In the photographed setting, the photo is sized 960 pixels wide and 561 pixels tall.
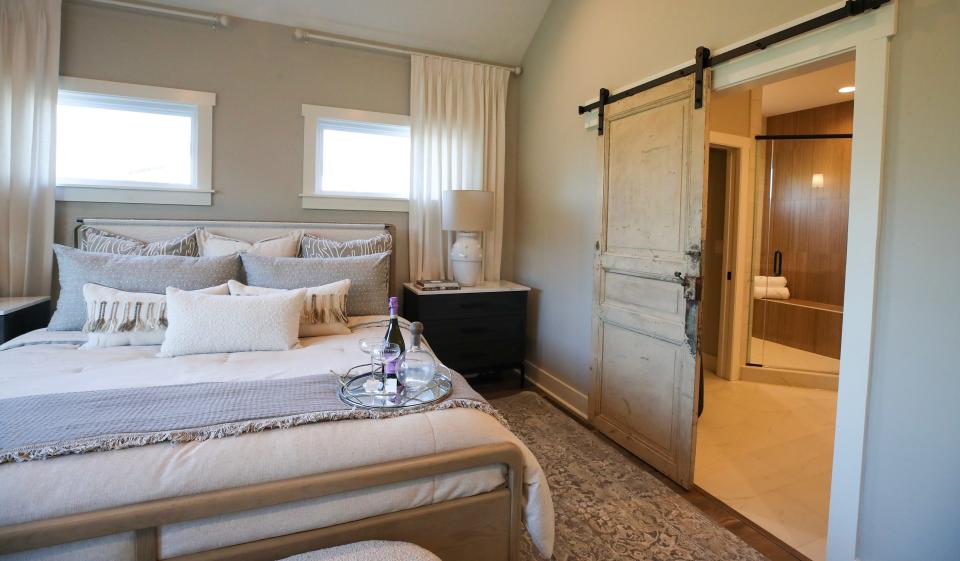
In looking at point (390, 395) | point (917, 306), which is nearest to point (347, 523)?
point (390, 395)

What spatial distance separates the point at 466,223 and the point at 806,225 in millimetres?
3197

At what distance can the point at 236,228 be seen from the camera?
10.0 ft

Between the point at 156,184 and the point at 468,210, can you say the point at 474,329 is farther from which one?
the point at 156,184

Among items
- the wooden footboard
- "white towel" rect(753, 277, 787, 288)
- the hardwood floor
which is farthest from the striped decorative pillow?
"white towel" rect(753, 277, 787, 288)

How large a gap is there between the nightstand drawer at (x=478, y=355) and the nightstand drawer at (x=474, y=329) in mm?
45

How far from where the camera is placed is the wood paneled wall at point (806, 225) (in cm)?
404

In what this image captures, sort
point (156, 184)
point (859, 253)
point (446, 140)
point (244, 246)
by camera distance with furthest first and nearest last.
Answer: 1. point (446, 140)
2. point (156, 184)
3. point (244, 246)
4. point (859, 253)

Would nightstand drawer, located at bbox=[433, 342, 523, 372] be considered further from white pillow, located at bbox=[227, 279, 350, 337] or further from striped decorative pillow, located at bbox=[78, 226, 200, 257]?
striped decorative pillow, located at bbox=[78, 226, 200, 257]

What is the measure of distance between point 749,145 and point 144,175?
4.43m

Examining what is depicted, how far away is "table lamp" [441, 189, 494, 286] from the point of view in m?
3.32

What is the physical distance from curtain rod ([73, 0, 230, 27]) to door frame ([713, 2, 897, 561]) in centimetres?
322

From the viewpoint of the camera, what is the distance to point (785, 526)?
1.94 m

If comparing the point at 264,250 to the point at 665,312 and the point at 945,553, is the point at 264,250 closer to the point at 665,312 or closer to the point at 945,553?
the point at 665,312

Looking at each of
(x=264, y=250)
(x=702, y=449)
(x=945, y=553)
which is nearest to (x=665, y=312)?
(x=702, y=449)
